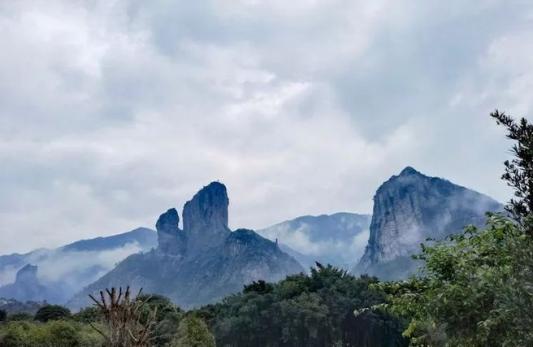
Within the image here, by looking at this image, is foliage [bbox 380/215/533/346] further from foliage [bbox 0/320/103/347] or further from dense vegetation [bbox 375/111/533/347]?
foliage [bbox 0/320/103/347]

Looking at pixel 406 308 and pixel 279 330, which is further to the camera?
pixel 279 330

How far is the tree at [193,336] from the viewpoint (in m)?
57.5

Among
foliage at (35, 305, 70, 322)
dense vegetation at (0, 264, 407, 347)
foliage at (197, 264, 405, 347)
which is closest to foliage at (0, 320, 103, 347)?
dense vegetation at (0, 264, 407, 347)

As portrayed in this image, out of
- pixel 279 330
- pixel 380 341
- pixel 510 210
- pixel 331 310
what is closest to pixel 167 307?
pixel 279 330

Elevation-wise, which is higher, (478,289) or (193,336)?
(478,289)

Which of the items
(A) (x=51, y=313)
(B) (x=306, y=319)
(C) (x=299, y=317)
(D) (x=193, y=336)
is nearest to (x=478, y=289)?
(D) (x=193, y=336)

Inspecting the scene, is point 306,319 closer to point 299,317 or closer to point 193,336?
point 299,317

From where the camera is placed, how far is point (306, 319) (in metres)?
87.1

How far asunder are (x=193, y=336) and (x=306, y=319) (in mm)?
32190

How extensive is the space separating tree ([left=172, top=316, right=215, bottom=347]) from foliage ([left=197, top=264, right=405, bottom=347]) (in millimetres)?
29520

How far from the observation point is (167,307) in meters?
90.3

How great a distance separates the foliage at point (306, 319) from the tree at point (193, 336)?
2952 cm

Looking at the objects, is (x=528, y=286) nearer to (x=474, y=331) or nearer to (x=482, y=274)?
(x=482, y=274)

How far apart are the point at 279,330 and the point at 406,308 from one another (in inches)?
3295
